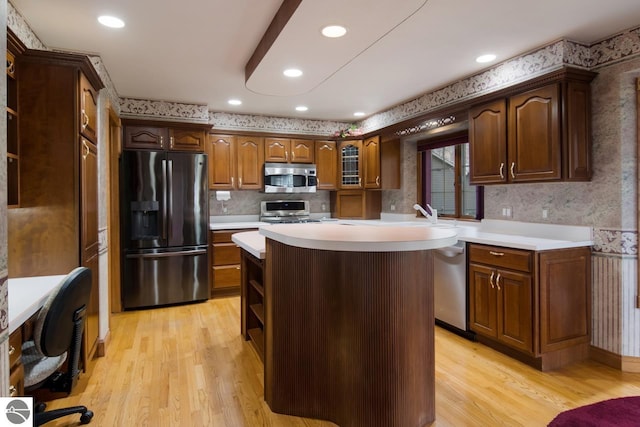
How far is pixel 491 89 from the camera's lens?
11.0 feet

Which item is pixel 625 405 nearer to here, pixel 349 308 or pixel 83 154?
pixel 349 308

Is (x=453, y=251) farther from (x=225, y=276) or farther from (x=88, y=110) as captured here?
(x=88, y=110)

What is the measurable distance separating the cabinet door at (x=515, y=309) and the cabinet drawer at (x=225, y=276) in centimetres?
313

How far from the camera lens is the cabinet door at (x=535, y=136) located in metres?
2.79

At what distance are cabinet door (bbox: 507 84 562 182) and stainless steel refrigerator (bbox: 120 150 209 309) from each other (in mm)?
3365

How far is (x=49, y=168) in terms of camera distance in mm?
2342

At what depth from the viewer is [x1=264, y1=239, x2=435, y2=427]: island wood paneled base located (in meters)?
1.87

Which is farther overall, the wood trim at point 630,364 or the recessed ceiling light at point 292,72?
the recessed ceiling light at point 292,72

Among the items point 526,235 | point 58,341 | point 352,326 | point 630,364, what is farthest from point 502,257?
point 58,341

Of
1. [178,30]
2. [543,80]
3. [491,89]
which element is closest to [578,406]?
[543,80]

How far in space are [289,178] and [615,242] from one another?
3751 mm

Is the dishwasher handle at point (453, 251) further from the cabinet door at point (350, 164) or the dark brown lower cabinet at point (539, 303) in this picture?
the cabinet door at point (350, 164)

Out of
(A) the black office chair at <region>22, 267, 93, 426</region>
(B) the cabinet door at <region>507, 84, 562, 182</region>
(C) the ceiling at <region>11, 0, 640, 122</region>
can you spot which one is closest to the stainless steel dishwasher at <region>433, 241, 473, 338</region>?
(B) the cabinet door at <region>507, 84, 562, 182</region>

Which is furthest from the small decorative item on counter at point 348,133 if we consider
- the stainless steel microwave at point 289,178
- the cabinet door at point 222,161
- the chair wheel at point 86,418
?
the chair wheel at point 86,418
